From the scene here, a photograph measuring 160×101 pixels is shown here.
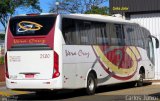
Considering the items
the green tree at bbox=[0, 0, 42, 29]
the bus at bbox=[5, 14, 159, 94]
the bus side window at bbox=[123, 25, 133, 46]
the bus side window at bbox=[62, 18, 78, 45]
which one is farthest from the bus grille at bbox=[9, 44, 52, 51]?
the green tree at bbox=[0, 0, 42, 29]

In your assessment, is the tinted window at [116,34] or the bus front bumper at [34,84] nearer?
the bus front bumper at [34,84]

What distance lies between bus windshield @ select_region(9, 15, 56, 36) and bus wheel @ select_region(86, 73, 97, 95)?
10.7ft

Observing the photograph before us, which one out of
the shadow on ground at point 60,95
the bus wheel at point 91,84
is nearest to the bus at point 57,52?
the bus wheel at point 91,84

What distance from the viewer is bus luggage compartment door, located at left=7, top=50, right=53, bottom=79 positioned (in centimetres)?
2000

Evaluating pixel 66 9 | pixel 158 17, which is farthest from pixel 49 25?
pixel 66 9

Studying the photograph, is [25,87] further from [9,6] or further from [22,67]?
[9,6]

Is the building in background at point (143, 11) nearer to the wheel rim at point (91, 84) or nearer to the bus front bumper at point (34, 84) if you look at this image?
the wheel rim at point (91, 84)

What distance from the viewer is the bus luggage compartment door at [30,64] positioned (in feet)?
65.6

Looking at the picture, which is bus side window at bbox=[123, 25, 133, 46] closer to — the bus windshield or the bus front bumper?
the bus windshield

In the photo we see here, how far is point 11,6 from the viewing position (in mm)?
60531

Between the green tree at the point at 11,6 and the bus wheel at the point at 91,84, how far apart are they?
120 ft

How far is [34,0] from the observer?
63.5m

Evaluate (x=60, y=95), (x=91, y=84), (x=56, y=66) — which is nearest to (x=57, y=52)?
(x=56, y=66)

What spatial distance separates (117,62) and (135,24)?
3.17m
